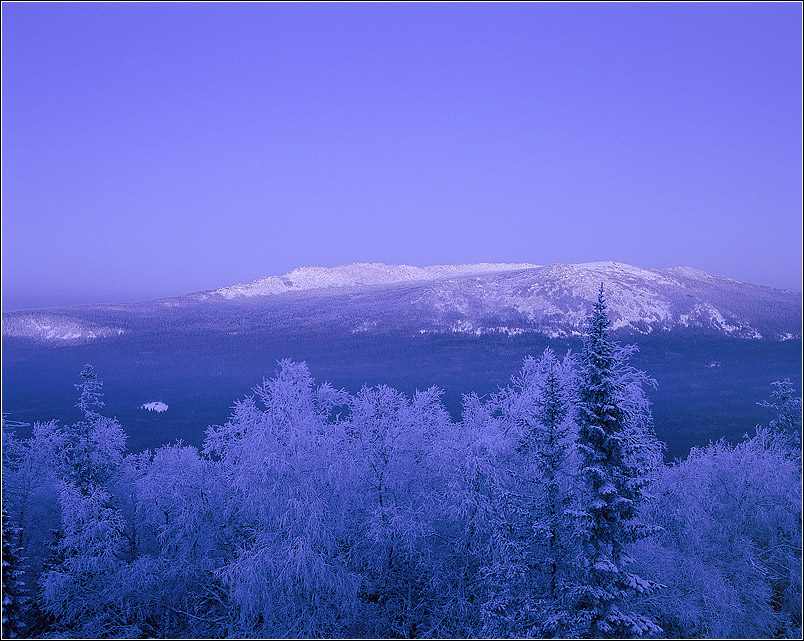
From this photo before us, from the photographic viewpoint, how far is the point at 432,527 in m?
16.7

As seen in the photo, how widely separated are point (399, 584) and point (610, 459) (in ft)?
31.4

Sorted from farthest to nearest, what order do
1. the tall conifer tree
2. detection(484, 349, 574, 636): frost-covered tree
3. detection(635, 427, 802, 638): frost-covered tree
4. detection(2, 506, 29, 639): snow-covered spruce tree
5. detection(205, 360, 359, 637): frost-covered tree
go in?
detection(635, 427, 802, 638): frost-covered tree
detection(205, 360, 359, 637): frost-covered tree
detection(484, 349, 574, 636): frost-covered tree
detection(2, 506, 29, 639): snow-covered spruce tree
the tall conifer tree

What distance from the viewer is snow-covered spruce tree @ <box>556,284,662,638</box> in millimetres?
12438

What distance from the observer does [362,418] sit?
1852 cm

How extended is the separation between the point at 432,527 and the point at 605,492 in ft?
22.1

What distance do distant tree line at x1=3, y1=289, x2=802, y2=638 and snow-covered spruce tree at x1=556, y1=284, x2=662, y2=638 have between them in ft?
0.19

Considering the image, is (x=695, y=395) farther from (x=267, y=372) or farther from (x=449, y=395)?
(x=267, y=372)

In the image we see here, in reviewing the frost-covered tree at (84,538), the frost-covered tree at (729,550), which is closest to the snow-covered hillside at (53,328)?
the frost-covered tree at (84,538)

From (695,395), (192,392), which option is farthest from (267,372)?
(695,395)

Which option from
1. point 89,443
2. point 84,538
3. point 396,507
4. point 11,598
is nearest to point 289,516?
point 396,507

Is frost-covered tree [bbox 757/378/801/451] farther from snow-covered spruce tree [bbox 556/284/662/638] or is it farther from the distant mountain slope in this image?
the distant mountain slope

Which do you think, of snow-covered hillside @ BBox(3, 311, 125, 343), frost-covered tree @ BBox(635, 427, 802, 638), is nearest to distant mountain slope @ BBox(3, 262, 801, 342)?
snow-covered hillside @ BBox(3, 311, 125, 343)

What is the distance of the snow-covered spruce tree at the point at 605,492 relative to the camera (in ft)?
40.8

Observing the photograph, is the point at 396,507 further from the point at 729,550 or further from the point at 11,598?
the point at 729,550
